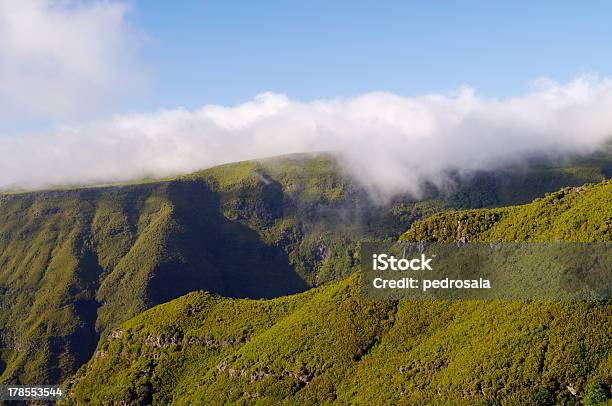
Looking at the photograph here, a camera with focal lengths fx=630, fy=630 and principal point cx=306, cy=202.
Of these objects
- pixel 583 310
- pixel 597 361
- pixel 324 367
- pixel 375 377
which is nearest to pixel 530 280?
pixel 583 310

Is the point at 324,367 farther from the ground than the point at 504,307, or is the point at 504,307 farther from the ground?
the point at 504,307

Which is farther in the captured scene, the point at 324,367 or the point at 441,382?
the point at 324,367

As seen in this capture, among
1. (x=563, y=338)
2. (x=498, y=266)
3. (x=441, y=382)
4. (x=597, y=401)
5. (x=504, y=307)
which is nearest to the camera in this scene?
(x=597, y=401)

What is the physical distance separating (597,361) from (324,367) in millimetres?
78541

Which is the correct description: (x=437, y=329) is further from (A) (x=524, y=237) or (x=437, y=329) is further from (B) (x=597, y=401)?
(B) (x=597, y=401)

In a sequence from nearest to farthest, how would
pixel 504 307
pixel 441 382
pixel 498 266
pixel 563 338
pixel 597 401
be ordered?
pixel 597 401 → pixel 563 338 → pixel 441 382 → pixel 504 307 → pixel 498 266

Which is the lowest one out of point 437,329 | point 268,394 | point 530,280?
point 268,394

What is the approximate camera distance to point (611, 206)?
177375mm

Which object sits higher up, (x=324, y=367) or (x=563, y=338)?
(x=563, y=338)

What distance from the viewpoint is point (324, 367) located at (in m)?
192

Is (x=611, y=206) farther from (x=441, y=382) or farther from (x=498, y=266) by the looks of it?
(x=441, y=382)

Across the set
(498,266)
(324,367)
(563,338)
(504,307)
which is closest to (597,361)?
(563,338)

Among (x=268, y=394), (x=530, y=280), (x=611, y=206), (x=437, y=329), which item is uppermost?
(x=611, y=206)

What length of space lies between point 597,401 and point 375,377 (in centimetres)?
6163
